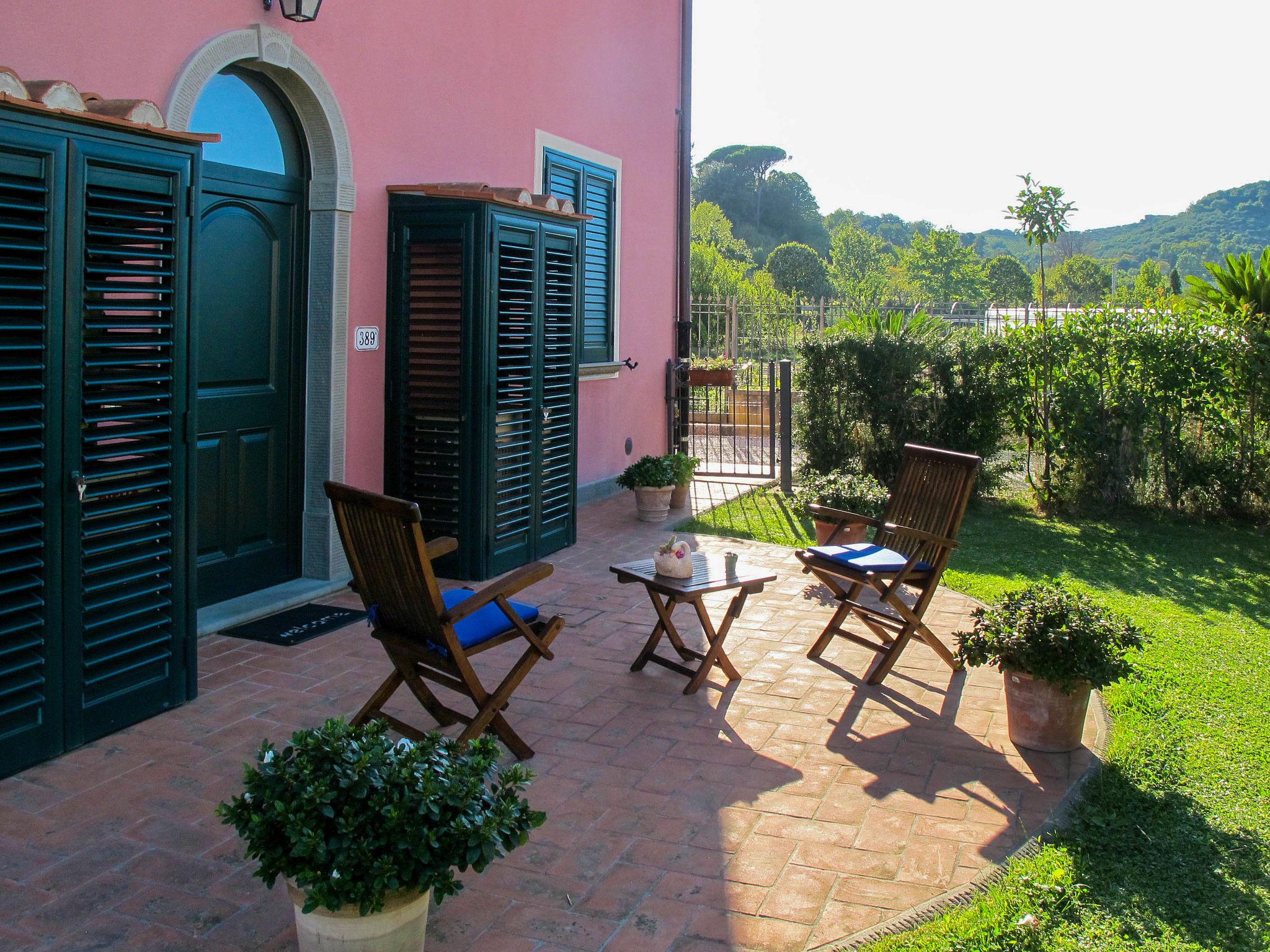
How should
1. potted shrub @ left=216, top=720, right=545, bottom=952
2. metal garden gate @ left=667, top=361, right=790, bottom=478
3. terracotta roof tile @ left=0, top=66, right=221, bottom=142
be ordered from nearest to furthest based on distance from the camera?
potted shrub @ left=216, top=720, right=545, bottom=952 < terracotta roof tile @ left=0, top=66, right=221, bottom=142 < metal garden gate @ left=667, top=361, right=790, bottom=478

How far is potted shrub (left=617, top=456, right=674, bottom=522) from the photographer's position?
30.0 ft

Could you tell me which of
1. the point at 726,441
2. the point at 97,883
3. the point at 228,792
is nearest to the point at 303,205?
the point at 228,792

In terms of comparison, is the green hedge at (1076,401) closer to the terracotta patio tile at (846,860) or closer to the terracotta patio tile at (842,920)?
the terracotta patio tile at (846,860)

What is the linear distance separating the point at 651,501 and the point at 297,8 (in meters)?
4.72

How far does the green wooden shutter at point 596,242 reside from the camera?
9664 millimetres

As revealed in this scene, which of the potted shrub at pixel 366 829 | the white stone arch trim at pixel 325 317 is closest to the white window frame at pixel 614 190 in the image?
the white stone arch trim at pixel 325 317

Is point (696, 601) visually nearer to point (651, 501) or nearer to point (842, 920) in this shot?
point (842, 920)

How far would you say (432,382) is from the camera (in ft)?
22.5

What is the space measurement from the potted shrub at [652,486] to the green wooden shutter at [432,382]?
100 inches

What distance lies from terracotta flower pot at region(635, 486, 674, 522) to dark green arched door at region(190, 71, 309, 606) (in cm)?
334

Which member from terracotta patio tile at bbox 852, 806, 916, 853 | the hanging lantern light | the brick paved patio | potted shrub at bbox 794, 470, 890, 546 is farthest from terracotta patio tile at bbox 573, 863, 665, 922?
the hanging lantern light

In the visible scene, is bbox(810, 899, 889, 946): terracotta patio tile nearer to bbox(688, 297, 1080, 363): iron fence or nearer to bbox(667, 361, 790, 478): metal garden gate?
bbox(667, 361, 790, 478): metal garden gate

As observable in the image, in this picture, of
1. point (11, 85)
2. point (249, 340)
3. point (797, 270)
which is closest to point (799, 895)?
point (11, 85)

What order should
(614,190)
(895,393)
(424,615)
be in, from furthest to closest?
1. (614,190)
2. (895,393)
3. (424,615)
